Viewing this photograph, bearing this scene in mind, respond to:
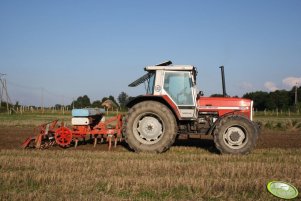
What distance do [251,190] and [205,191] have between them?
2.58ft

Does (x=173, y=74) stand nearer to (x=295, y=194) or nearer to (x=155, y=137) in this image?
(x=155, y=137)

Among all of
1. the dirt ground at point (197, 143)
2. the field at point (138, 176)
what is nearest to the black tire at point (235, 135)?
the field at point (138, 176)

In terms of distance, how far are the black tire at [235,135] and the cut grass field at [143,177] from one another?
54 cm

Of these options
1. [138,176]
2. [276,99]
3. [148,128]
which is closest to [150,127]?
[148,128]

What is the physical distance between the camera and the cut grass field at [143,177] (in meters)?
5.68

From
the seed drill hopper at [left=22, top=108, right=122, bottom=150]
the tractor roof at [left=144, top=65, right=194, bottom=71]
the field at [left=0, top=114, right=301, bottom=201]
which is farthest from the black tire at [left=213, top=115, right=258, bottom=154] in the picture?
the seed drill hopper at [left=22, top=108, right=122, bottom=150]

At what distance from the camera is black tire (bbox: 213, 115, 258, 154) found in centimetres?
1005

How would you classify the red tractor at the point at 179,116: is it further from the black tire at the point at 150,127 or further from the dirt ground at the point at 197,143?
the dirt ground at the point at 197,143

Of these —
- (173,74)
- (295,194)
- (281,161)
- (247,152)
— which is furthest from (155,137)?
(295,194)

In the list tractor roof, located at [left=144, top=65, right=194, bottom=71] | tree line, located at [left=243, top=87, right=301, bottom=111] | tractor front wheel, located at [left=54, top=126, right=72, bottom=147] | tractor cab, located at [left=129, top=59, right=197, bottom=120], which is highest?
tree line, located at [left=243, top=87, right=301, bottom=111]

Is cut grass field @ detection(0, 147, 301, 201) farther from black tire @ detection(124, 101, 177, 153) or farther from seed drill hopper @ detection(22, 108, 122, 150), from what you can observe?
seed drill hopper @ detection(22, 108, 122, 150)

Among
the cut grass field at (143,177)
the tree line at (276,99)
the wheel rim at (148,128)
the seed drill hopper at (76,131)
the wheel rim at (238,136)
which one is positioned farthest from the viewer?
the tree line at (276,99)

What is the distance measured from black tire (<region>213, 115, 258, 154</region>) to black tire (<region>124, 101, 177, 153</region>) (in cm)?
126

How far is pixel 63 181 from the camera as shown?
6484 mm
